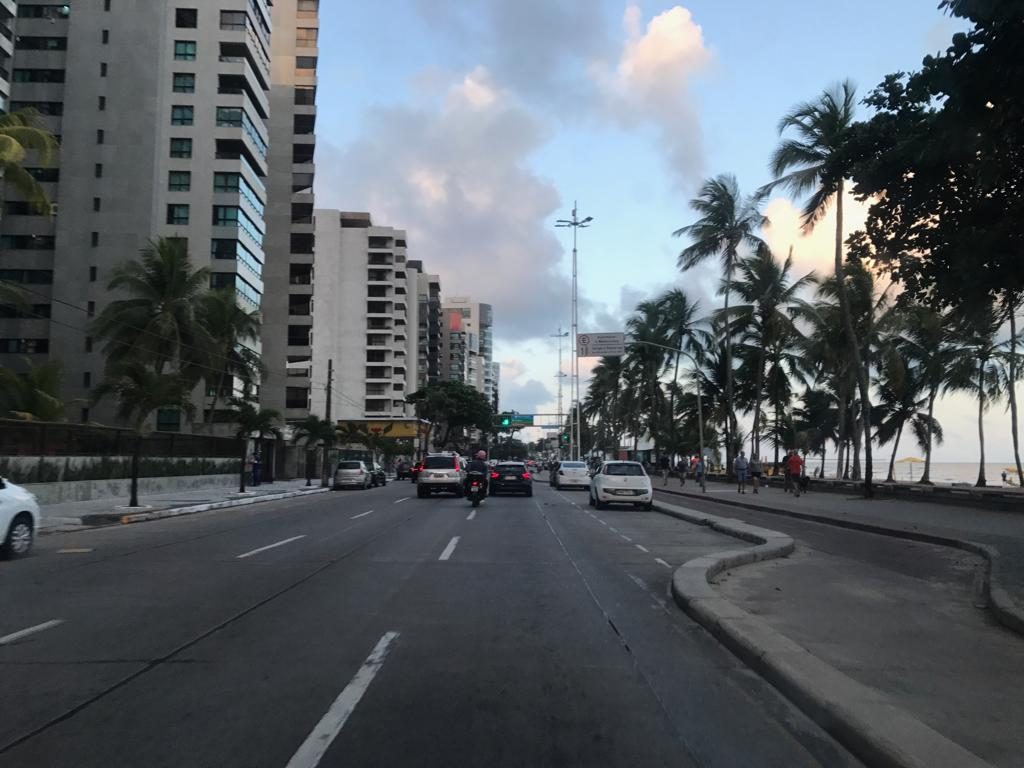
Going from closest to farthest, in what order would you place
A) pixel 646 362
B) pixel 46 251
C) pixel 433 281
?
pixel 46 251 < pixel 646 362 < pixel 433 281

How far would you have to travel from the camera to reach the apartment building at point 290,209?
219ft

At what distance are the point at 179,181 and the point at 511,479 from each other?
3486cm

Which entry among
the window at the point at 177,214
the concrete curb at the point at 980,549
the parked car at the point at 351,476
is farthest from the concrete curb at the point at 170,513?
the window at the point at 177,214

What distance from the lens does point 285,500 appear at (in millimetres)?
33625

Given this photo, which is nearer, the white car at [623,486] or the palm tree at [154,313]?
the white car at [623,486]

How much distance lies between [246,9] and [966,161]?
57.1 metres

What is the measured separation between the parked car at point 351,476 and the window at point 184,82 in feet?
93.8

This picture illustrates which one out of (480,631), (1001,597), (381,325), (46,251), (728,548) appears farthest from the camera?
(381,325)

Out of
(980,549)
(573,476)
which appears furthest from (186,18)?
(980,549)

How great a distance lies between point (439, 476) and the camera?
110ft

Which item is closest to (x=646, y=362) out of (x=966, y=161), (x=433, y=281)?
(x=966, y=161)

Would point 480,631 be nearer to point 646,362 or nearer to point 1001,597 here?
point 1001,597

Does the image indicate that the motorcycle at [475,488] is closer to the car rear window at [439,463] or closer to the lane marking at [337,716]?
the car rear window at [439,463]

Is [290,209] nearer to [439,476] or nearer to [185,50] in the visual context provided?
[185,50]
